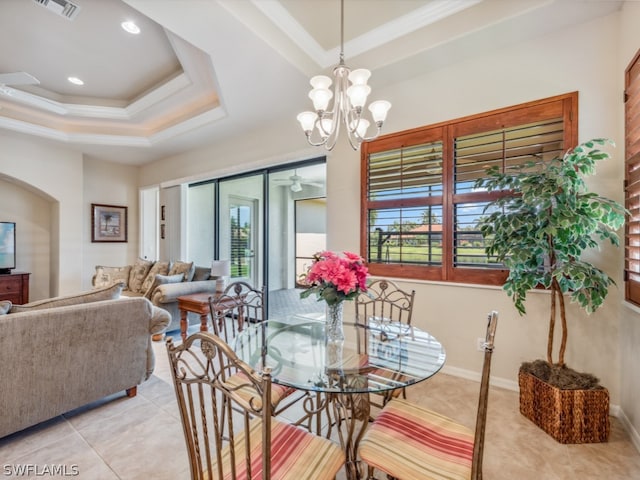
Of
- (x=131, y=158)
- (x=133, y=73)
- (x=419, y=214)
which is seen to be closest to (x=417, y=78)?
(x=419, y=214)

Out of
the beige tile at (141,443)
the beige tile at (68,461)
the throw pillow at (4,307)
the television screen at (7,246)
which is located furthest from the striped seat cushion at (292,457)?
the television screen at (7,246)

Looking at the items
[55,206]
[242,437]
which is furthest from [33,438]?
[55,206]

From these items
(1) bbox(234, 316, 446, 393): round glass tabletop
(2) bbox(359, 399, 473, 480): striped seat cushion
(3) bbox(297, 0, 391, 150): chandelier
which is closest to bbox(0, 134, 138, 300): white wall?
(1) bbox(234, 316, 446, 393): round glass tabletop

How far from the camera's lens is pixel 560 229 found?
1.86 meters

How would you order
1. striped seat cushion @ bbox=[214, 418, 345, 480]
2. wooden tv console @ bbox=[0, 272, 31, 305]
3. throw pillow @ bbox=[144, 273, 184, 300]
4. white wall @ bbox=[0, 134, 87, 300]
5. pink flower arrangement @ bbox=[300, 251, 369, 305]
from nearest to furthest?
striped seat cushion @ bbox=[214, 418, 345, 480]
pink flower arrangement @ bbox=[300, 251, 369, 305]
throw pillow @ bbox=[144, 273, 184, 300]
wooden tv console @ bbox=[0, 272, 31, 305]
white wall @ bbox=[0, 134, 87, 300]

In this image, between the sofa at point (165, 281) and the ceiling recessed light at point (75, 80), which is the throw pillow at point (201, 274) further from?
the ceiling recessed light at point (75, 80)

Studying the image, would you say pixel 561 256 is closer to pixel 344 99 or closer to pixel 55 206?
pixel 344 99

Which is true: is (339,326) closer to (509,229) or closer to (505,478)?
(505,478)

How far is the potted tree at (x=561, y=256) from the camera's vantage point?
181cm

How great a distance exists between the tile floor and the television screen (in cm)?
434

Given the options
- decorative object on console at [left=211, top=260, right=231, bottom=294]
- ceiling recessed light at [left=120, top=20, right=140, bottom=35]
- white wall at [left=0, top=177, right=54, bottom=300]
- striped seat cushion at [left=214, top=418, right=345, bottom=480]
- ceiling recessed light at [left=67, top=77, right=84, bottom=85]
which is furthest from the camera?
white wall at [left=0, top=177, right=54, bottom=300]

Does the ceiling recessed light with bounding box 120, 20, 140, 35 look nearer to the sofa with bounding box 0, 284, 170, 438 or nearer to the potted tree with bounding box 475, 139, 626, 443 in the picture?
the sofa with bounding box 0, 284, 170, 438

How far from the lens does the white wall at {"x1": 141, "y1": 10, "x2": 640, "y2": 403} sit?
2160 millimetres

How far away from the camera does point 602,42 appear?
2191 millimetres
